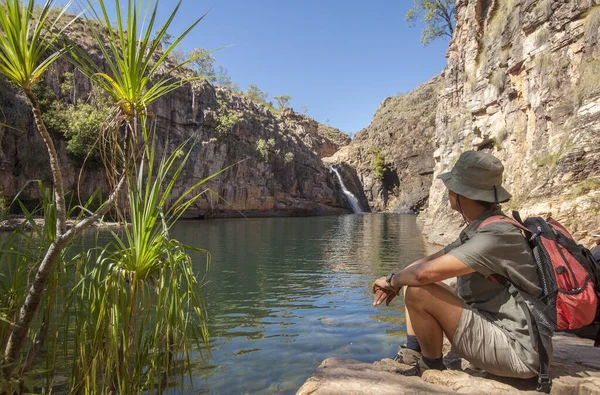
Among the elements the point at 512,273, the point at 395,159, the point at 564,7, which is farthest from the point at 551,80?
the point at 395,159

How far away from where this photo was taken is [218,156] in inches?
1741

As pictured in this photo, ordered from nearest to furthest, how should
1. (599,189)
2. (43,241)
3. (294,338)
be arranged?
(43,241) → (294,338) → (599,189)

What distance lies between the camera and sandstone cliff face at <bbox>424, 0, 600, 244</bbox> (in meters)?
10.6

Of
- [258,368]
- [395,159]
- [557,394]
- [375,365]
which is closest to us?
[557,394]

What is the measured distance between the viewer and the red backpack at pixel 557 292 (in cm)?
231

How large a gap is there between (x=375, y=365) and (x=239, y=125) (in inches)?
1803

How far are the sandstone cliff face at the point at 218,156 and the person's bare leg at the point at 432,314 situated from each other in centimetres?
3236

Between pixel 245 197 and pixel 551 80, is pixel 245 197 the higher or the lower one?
the lower one

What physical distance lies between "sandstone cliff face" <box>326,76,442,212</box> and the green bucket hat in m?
53.7

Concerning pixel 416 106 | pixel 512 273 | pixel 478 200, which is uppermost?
pixel 416 106

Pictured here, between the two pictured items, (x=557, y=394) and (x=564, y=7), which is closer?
(x=557, y=394)

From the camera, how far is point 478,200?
2.63 meters

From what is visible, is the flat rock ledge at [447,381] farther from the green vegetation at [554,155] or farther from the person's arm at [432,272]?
the green vegetation at [554,155]

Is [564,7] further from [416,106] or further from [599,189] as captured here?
[416,106]
